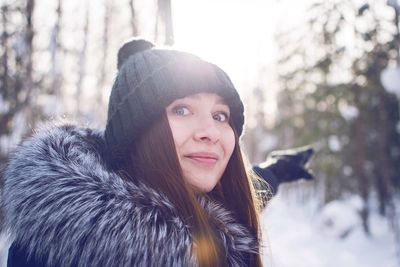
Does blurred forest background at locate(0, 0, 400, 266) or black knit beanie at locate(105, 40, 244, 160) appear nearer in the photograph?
black knit beanie at locate(105, 40, 244, 160)

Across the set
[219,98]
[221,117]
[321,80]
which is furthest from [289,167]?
[321,80]

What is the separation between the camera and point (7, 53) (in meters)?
8.22

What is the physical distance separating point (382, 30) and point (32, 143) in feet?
21.5

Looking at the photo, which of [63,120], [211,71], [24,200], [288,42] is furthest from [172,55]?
[288,42]

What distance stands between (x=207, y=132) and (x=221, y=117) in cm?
31

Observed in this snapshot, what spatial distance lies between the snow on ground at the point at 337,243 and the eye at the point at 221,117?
6.04 meters

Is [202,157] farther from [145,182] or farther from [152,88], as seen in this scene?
[152,88]

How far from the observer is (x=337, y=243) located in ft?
33.6

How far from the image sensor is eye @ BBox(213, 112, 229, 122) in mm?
1933

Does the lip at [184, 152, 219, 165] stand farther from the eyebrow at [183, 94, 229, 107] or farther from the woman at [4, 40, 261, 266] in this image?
the eyebrow at [183, 94, 229, 107]

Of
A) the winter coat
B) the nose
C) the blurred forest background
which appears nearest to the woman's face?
the nose

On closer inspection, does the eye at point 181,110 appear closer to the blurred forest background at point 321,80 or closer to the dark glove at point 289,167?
the dark glove at point 289,167

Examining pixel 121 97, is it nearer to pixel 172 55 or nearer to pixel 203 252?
pixel 172 55

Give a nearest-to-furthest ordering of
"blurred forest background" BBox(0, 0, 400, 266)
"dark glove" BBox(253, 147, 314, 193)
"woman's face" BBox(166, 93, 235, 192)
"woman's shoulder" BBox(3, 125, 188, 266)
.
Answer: "woman's shoulder" BBox(3, 125, 188, 266), "woman's face" BBox(166, 93, 235, 192), "dark glove" BBox(253, 147, 314, 193), "blurred forest background" BBox(0, 0, 400, 266)
